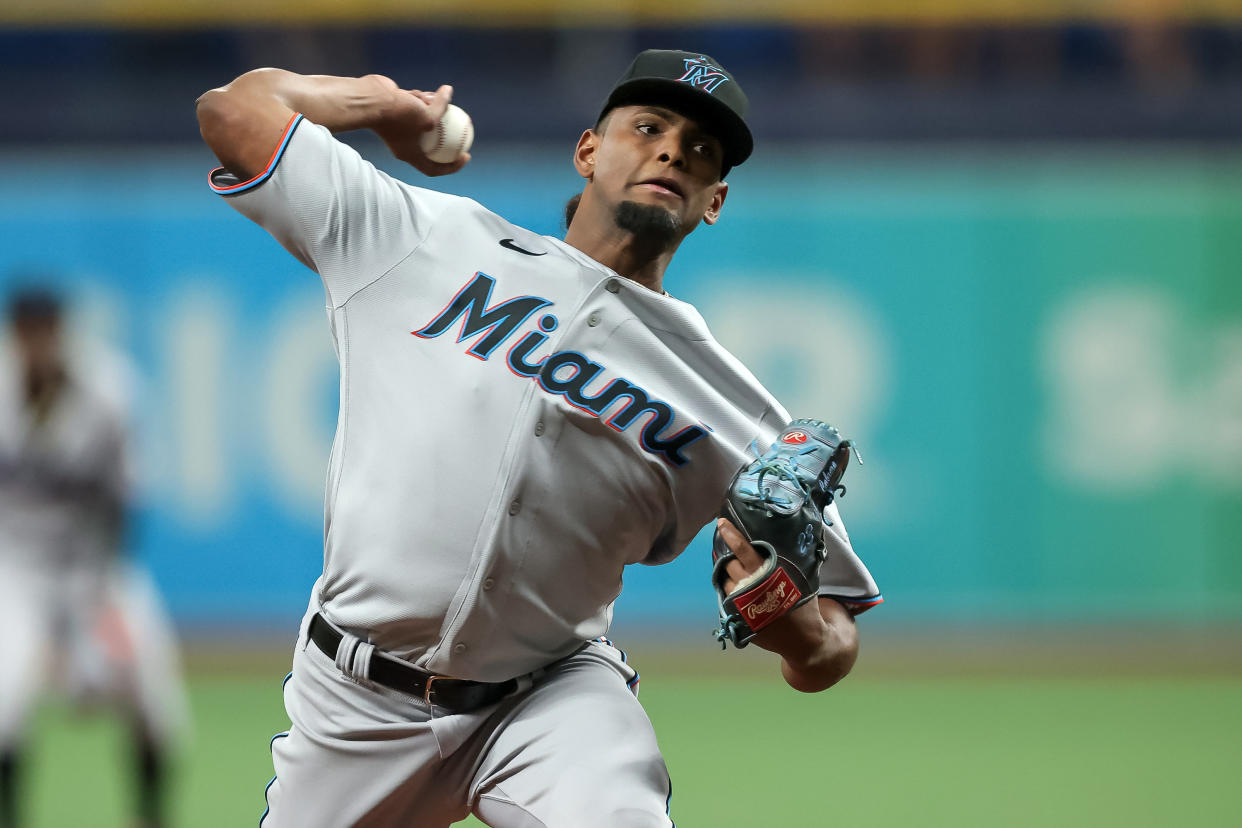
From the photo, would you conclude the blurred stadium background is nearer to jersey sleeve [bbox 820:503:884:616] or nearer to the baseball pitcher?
jersey sleeve [bbox 820:503:884:616]

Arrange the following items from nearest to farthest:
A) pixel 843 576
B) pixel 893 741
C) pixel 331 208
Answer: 1. pixel 331 208
2. pixel 843 576
3. pixel 893 741

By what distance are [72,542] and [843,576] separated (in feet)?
14.4

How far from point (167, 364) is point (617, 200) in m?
7.84

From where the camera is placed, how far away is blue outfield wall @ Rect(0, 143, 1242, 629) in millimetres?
10969

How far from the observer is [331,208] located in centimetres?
370

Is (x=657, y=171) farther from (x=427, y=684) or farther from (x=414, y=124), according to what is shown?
(x=427, y=684)

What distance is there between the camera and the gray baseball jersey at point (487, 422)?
3.60m

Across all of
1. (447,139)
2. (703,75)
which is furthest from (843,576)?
(447,139)

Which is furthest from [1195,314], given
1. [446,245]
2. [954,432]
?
[446,245]

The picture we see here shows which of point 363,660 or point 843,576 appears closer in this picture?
point 363,660

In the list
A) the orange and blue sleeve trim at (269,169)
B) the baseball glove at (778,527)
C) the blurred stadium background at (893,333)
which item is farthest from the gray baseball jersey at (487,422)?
the blurred stadium background at (893,333)

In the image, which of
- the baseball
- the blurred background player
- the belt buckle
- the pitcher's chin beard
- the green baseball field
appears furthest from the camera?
the green baseball field

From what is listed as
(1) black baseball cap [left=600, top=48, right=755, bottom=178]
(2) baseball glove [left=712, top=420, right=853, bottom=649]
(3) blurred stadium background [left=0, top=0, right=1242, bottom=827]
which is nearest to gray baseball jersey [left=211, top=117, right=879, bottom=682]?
(2) baseball glove [left=712, top=420, right=853, bottom=649]

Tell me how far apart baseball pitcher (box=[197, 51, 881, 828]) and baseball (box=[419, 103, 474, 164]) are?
0.16 ft
